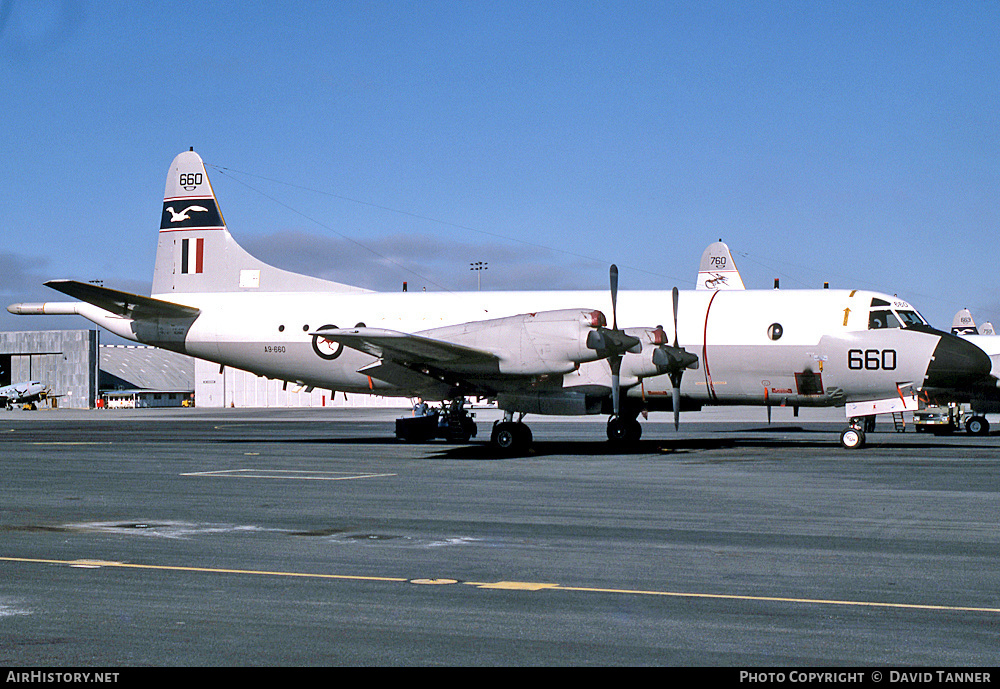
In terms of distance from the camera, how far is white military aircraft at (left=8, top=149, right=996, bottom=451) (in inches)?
1022

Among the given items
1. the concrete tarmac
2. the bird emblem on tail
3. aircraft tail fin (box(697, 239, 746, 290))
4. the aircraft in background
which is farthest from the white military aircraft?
the aircraft in background

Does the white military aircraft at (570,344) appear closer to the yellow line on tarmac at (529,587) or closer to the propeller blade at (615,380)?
the propeller blade at (615,380)

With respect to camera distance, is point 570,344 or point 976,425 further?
point 976,425

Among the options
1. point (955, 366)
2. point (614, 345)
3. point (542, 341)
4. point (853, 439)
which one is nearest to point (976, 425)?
point (853, 439)

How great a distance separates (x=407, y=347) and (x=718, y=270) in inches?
1410

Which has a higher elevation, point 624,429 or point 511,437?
point 624,429

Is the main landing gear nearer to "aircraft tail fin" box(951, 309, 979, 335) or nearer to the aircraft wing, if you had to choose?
the aircraft wing

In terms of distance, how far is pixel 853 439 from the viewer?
2825cm

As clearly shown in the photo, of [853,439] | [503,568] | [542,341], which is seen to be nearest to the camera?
[503,568]

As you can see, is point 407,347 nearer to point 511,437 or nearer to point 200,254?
point 511,437

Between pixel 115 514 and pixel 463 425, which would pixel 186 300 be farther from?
pixel 115 514

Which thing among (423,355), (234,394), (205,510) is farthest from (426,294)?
(234,394)

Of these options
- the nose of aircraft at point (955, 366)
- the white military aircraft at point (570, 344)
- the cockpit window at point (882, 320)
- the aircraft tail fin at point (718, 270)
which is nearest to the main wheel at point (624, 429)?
the white military aircraft at point (570, 344)

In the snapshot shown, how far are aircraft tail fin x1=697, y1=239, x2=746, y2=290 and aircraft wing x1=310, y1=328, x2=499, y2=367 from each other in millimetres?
31865
